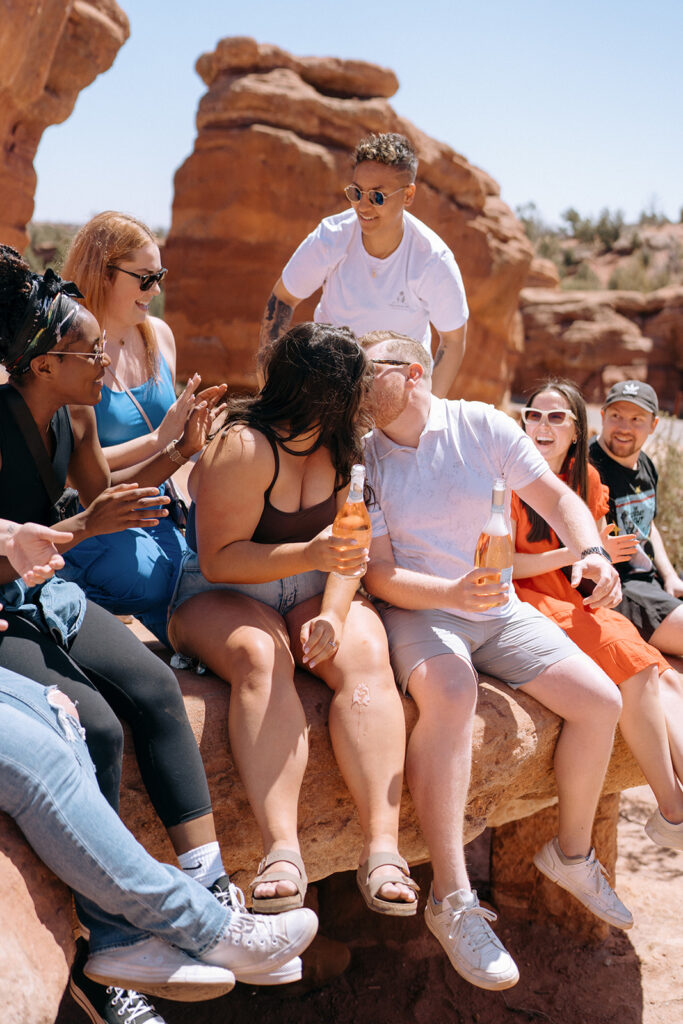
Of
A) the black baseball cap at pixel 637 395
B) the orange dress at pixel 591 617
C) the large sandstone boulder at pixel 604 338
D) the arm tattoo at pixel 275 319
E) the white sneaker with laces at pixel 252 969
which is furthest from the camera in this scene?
the large sandstone boulder at pixel 604 338

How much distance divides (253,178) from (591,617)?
33.4 feet

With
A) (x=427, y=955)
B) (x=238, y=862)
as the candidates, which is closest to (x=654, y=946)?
(x=427, y=955)

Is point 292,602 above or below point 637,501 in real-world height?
below

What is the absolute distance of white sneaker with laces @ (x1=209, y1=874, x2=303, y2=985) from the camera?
2.12 m

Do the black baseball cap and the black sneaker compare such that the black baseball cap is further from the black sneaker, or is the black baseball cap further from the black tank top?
the black sneaker

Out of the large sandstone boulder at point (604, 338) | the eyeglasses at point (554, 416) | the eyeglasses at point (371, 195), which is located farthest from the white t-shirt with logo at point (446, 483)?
the large sandstone boulder at point (604, 338)

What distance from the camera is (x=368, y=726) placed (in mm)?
2518

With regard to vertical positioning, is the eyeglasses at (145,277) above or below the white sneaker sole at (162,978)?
above

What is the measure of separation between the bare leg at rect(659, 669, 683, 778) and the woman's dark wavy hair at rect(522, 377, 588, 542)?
0.67m

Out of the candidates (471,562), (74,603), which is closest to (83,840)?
(74,603)

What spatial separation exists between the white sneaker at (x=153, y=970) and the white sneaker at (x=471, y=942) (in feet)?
2.15

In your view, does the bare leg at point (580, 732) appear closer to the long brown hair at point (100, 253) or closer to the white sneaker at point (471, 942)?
the white sneaker at point (471, 942)

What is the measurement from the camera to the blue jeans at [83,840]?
75.8 inches

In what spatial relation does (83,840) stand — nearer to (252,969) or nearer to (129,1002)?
(129,1002)
